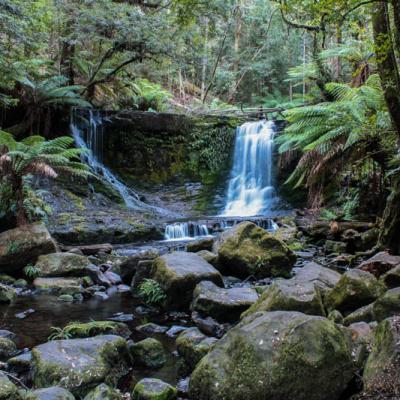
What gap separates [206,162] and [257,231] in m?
8.93

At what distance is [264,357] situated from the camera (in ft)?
9.80

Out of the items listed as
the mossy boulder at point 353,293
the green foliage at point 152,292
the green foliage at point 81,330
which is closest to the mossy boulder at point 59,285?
the green foliage at point 152,292

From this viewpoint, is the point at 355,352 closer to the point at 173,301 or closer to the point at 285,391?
the point at 285,391

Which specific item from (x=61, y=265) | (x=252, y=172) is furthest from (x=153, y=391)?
(x=252, y=172)

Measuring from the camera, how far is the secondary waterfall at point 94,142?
45.6ft

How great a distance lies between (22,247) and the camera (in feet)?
24.4

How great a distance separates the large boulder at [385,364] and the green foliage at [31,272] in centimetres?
539

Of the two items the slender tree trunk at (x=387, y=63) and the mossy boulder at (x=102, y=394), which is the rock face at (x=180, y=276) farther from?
the slender tree trunk at (x=387, y=63)

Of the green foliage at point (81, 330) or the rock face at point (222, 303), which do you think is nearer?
the green foliage at point (81, 330)

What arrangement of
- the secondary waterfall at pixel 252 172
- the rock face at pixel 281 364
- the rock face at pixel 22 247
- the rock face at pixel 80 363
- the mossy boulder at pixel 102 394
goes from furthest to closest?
the secondary waterfall at pixel 252 172
the rock face at pixel 22 247
the rock face at pixel 80 363
the mossy boulder at pixel 102 394
the rock face at pixel 281 364

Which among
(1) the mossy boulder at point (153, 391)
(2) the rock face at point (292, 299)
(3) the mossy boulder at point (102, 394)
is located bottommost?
(1) the mossy boulder at point (153, 391)

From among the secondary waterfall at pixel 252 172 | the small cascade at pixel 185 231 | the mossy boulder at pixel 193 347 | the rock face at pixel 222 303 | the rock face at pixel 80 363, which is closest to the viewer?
the rock face at pixel 80 363

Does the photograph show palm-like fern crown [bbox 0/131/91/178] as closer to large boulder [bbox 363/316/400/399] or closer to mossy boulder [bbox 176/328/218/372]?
mossy boulder [bbox 176/328/218/372]

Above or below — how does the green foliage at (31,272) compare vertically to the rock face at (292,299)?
below
